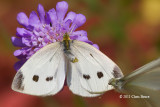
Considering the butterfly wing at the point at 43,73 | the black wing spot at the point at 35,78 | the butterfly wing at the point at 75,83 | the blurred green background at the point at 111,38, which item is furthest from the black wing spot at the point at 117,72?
the blurred green background at the point at 111,38

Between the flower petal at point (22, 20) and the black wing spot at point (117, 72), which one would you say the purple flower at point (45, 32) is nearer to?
the flower petal at point (22, 20)

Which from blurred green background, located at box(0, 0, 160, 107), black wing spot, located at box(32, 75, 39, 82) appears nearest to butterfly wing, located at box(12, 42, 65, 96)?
black wing spot, located at box(32, 75, 39, 82)

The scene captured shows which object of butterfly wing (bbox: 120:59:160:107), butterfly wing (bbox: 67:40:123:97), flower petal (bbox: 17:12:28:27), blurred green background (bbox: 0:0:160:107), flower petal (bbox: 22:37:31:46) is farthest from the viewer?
blurred green background (bbox: 0:0:160:107)

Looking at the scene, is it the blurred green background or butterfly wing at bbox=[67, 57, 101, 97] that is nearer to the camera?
butterfly wing at bbox=[67, 57, 101, 97]

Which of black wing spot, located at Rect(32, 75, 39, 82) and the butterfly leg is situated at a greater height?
the butterfly leg

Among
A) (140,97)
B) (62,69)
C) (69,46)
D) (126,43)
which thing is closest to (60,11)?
(69,46)

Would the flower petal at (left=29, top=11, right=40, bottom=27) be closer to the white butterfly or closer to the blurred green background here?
the white butterfly

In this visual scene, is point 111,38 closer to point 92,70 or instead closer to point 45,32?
point 45,32
